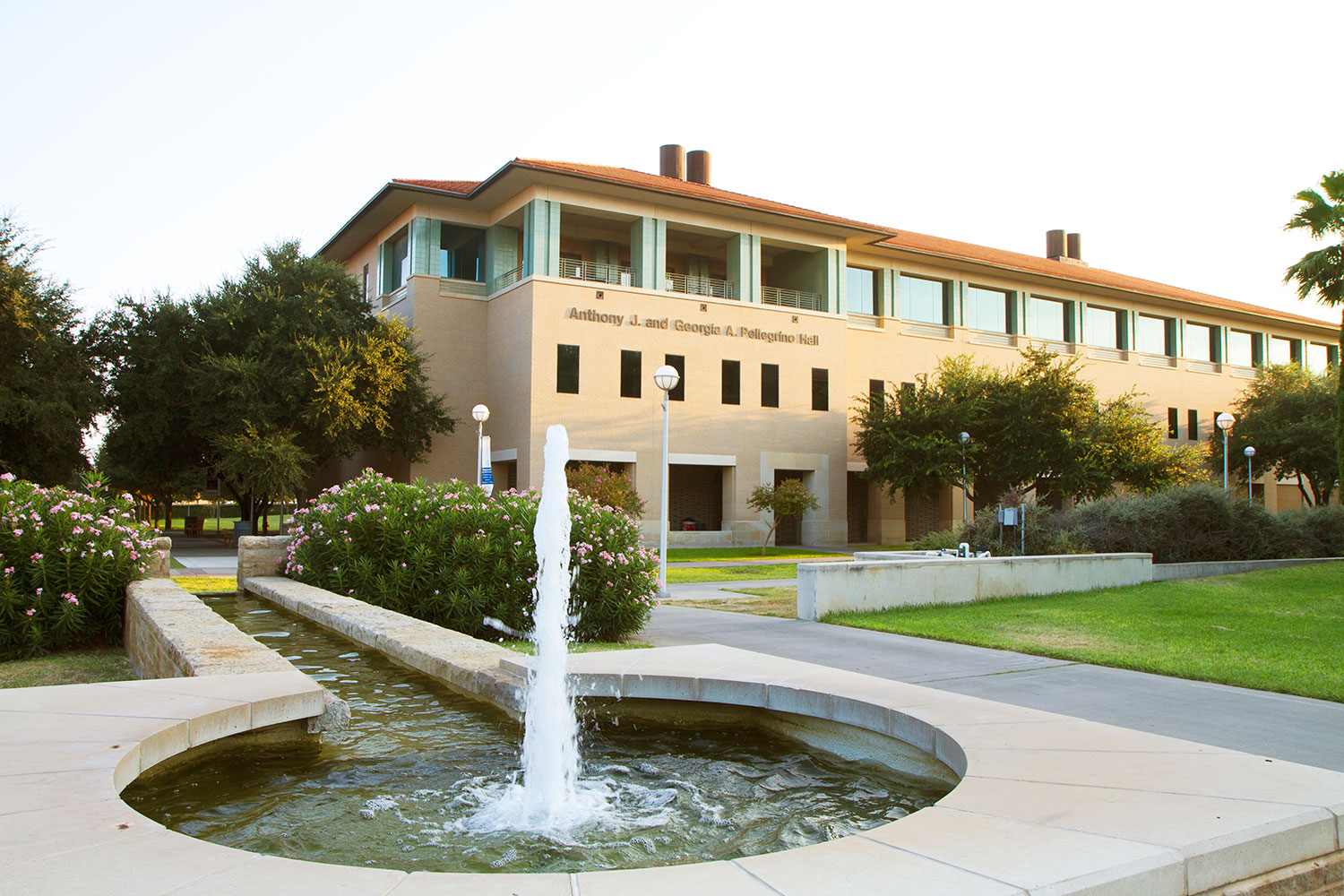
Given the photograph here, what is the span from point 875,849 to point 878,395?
1432 inches

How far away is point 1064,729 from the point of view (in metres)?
5.09

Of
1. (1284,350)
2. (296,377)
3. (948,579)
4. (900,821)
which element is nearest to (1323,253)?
(948,579)

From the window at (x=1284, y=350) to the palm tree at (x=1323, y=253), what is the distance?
37.0 metres

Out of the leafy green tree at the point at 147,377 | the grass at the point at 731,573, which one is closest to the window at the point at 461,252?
the leafy green tree at the point at 147,377

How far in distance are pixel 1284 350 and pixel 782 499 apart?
3946 centimetres

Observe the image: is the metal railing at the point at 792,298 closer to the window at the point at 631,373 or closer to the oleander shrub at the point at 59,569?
the window at the point at 631,373

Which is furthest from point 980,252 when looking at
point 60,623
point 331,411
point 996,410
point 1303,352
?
point 60,623

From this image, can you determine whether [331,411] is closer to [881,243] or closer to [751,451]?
[751,451]

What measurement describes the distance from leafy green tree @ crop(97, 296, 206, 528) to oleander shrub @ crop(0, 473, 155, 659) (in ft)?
73.4

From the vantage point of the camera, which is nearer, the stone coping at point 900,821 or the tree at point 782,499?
the stone coping at point 900,821

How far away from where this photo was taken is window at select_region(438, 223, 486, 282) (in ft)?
119

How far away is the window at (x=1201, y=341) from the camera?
51.1m

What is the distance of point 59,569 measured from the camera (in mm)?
9883

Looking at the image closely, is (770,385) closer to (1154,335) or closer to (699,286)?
(699,286)
